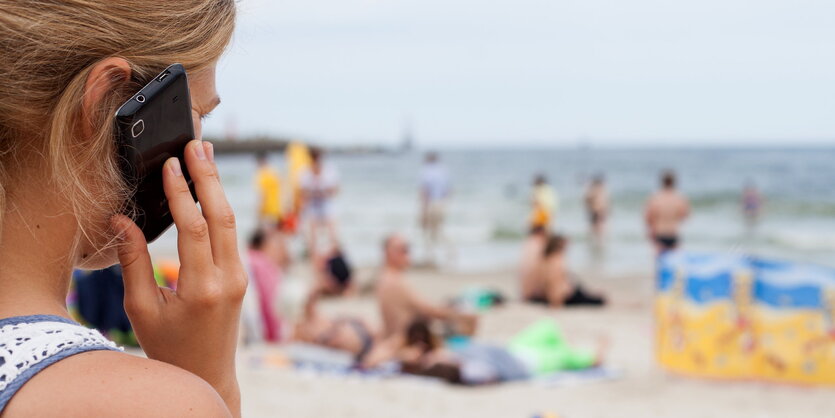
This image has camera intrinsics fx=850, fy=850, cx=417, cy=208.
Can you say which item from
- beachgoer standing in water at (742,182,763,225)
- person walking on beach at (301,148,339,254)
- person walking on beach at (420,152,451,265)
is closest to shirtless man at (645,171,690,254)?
person walking on beach at (301,148,339,254)

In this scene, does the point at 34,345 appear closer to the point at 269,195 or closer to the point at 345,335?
the point at 345,335

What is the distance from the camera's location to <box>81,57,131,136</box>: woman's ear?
832 millimetres

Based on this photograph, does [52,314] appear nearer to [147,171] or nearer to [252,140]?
[147,171]

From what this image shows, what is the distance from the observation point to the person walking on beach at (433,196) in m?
14.8

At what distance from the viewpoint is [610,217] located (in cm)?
2255

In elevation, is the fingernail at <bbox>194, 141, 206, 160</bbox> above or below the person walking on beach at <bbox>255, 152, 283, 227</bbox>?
above

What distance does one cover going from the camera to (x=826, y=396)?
5512mm

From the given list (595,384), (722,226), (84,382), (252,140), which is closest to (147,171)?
(84,382)

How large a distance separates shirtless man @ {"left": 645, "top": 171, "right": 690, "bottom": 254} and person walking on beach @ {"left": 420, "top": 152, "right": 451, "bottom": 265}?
4.67m

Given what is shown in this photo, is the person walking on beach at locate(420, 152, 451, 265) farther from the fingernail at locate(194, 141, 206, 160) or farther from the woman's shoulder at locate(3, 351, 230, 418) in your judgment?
the woman's shoulder at locate(3, 351, 230, 418)

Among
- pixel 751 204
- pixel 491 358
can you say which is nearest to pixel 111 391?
pixel 491 358

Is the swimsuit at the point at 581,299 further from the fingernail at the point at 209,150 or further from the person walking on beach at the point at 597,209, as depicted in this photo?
the fingernail at the point at 209,150

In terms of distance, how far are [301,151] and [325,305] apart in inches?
144

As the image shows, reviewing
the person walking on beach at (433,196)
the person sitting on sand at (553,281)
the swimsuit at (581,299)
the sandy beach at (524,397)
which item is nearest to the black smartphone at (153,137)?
the sandy beach at (524,397)
